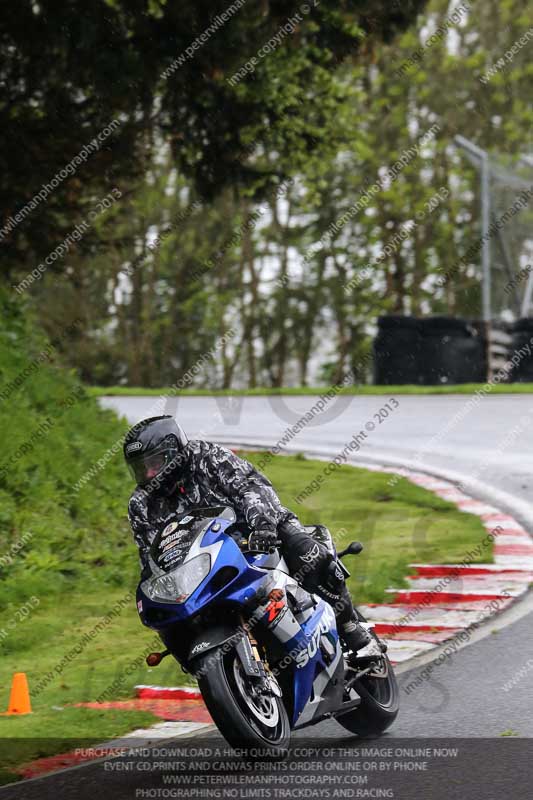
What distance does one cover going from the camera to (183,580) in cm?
543

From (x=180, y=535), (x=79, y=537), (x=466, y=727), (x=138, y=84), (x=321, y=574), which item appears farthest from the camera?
(x=138, y=84)

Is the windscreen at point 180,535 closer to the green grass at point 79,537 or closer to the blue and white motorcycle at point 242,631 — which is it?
the blue and white motorcycle at point 242,631

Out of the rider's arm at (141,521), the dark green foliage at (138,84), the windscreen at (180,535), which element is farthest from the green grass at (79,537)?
the dark green foliage at (138,84)

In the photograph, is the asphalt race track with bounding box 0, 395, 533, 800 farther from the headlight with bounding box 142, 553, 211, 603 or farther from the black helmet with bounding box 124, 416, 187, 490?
the black helmet with bounding box 124, 416, 187, 490

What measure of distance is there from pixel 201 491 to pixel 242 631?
81 centimetres

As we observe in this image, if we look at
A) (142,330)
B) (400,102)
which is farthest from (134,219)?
(400,102)

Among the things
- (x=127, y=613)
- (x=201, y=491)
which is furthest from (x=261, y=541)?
(x=127, y=613)

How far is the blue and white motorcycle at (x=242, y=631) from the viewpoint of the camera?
536cm

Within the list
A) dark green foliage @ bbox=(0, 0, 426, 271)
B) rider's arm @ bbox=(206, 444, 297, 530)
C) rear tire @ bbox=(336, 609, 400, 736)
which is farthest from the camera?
dark green foliage @ bbox=(0, 0, 426, 271)

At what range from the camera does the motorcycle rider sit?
589cm

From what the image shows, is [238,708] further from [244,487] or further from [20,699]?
[20,699]

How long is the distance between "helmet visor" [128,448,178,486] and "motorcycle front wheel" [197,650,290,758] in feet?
3.10

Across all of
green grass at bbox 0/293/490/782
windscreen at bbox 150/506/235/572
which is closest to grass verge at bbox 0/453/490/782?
green grass at bbox 0/293/490/782

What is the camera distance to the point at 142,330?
48.2m
